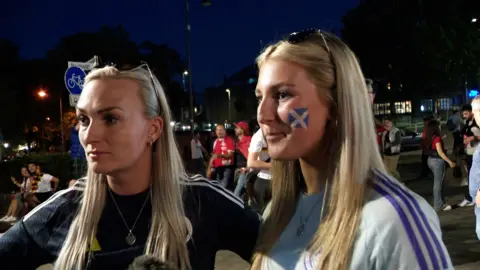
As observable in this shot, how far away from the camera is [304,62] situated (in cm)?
160

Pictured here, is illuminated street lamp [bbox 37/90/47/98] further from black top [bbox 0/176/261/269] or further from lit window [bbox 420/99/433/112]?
black top [bbox 0/176/261/269]

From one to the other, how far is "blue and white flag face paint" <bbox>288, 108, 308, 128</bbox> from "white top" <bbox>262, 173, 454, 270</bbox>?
11.2 inches

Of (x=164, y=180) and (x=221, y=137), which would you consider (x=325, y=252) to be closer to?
(x=164, y=180)

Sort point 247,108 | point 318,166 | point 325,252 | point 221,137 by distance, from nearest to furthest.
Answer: point 325,252 → point 318,166 → point 221,137 → point 247,108

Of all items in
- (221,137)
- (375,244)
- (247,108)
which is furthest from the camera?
(247,108)

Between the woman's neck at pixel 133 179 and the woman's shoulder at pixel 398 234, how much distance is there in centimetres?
103

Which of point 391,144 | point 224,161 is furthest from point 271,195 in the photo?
point 224,161

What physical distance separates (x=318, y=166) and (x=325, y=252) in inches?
13.5

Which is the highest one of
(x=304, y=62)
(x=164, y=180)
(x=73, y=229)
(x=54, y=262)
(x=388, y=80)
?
(x=388, y=80)

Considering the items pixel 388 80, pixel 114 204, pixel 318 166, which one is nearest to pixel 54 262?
pixel 114 204

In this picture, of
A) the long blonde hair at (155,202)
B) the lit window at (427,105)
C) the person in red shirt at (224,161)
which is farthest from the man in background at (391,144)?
the lit window at (427,105)

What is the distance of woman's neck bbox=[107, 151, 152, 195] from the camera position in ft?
6.81

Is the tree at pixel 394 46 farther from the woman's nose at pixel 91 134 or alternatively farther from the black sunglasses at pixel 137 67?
the woman's nose at pixel 91 134

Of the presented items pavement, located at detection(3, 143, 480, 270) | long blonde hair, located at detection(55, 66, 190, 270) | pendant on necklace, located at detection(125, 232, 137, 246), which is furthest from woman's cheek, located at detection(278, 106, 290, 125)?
pavement, located at detection(3, 143, 480, 270)
